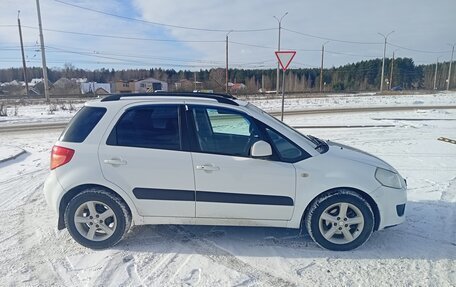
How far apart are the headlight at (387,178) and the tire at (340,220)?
33 cm

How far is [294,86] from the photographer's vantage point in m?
87.9

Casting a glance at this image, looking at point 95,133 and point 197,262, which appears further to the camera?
point 95,133

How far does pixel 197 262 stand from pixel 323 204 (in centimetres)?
156

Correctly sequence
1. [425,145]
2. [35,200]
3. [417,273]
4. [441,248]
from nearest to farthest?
[417,273] → [441,248] → [35,200] → [425,145]

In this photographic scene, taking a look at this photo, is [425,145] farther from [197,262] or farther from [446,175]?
[197,262]

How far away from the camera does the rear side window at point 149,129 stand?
10.8ft

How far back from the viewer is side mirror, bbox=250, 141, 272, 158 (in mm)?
3129

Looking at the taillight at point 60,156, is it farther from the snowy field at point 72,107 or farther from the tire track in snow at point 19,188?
the snowy field at point 72,107

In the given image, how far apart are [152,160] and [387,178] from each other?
274cm

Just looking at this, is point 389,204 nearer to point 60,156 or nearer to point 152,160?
point 152,160

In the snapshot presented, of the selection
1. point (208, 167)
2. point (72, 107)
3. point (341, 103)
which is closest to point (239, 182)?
point (208, 167)

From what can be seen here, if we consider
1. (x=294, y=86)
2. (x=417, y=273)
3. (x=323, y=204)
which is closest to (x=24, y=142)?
(x=323, y=204)

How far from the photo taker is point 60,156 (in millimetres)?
3332

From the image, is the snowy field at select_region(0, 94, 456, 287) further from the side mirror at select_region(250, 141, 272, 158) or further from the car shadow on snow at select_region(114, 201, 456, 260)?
the side mirror at select_region(250, 141, 272, 158)
